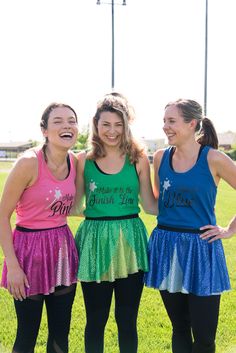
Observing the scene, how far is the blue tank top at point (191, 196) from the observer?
128 inches

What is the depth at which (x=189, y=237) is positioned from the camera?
327cm

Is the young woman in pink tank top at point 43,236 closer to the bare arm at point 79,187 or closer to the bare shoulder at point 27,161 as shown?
the bare shoulder at point 27,161

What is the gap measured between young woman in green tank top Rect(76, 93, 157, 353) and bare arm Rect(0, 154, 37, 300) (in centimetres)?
46

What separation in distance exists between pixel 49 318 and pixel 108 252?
2.07 ft

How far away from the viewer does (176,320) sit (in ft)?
11.0

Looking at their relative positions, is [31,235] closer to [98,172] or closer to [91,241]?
[91,241]

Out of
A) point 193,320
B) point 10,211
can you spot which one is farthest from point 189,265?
point 10,211

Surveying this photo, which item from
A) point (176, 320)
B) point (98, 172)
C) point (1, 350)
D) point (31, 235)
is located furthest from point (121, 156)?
point (1, 350)

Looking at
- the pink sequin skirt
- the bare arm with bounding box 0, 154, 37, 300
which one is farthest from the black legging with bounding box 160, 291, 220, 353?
the bare arm with bounding box 0, 154, 37, 300

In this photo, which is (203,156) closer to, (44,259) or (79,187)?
(79,187)

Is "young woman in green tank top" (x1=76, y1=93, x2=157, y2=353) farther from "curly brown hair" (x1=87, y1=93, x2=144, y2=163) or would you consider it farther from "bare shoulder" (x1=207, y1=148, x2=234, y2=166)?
"bare shoulder" (x1=207, y1=148, x2=234, y2=166)

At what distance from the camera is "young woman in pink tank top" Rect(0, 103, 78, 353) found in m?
3.11

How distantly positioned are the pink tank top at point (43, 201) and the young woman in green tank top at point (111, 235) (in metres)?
0.26

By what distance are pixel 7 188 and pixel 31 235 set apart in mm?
375
